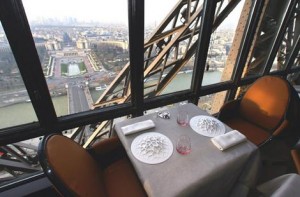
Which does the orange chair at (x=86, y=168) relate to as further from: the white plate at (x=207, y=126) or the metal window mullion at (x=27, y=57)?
the white plate at (x=207, y=126)

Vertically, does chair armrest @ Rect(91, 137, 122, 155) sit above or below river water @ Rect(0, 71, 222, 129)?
below

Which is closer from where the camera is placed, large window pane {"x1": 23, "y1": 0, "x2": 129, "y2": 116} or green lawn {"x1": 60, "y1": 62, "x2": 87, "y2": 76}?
large window pane {"x1": 23, "y1": 0, "x2": 129, "y2": 116}

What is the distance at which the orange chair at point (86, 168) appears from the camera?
32.4 inches

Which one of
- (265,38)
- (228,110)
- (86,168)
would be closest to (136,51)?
(86,168)

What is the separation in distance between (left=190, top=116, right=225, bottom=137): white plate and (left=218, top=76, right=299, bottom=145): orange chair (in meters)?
0.53

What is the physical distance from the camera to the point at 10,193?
4.85ft

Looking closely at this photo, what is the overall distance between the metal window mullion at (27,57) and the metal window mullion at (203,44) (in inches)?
64.0

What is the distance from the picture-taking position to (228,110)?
2.03 metres

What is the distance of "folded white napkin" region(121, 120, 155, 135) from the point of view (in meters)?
1.34

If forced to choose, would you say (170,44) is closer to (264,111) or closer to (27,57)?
(264,111)

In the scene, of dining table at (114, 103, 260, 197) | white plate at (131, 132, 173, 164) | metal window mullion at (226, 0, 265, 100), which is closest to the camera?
dining table at (114, 103, 260, 197)

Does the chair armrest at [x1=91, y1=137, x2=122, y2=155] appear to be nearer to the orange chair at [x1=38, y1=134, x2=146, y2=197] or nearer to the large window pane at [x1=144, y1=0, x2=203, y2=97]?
the orange chair at [x1=38, y1=134, x2=146, y2=197]

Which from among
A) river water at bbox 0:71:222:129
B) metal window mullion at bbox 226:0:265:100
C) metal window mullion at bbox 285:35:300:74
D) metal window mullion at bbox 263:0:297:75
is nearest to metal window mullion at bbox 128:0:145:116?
river water at bbox 0:71:222:129

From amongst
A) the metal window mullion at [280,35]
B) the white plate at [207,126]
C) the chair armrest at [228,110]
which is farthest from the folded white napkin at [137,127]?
the metal window mullion at [280,35]
